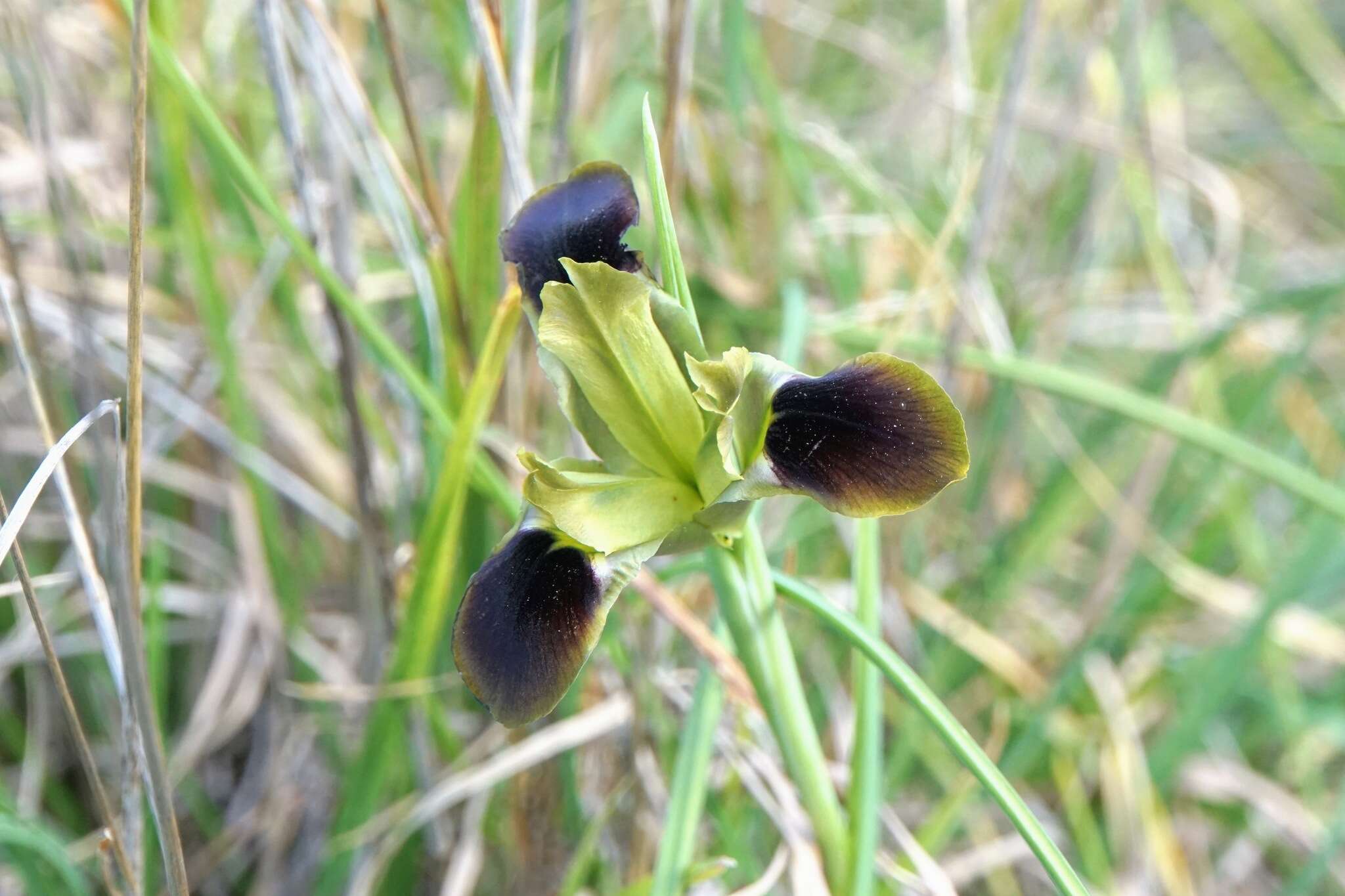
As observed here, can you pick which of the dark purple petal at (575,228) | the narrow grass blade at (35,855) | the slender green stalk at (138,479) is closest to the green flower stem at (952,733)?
the dark purple petal at (575,228)

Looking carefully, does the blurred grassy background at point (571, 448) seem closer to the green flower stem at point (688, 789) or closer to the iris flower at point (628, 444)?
the green flower stem at point (688, 789)

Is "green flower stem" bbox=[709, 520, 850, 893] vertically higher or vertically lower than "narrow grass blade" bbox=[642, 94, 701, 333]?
lower

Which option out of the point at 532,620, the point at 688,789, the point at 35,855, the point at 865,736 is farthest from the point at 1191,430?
the point at 35,855

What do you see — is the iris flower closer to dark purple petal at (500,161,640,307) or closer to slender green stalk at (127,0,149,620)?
dark purple petal at (500,161,640,307)

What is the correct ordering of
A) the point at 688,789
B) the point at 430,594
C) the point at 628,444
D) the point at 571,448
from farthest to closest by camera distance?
the point at 571,448
the point at 430,594
the point at 688,789
the point at 628,444

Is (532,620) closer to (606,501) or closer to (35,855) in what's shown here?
(606,501)

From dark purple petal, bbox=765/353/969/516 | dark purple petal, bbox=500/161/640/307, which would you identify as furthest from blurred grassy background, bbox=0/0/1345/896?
dark purple petal, bbox=765/353/969/516
